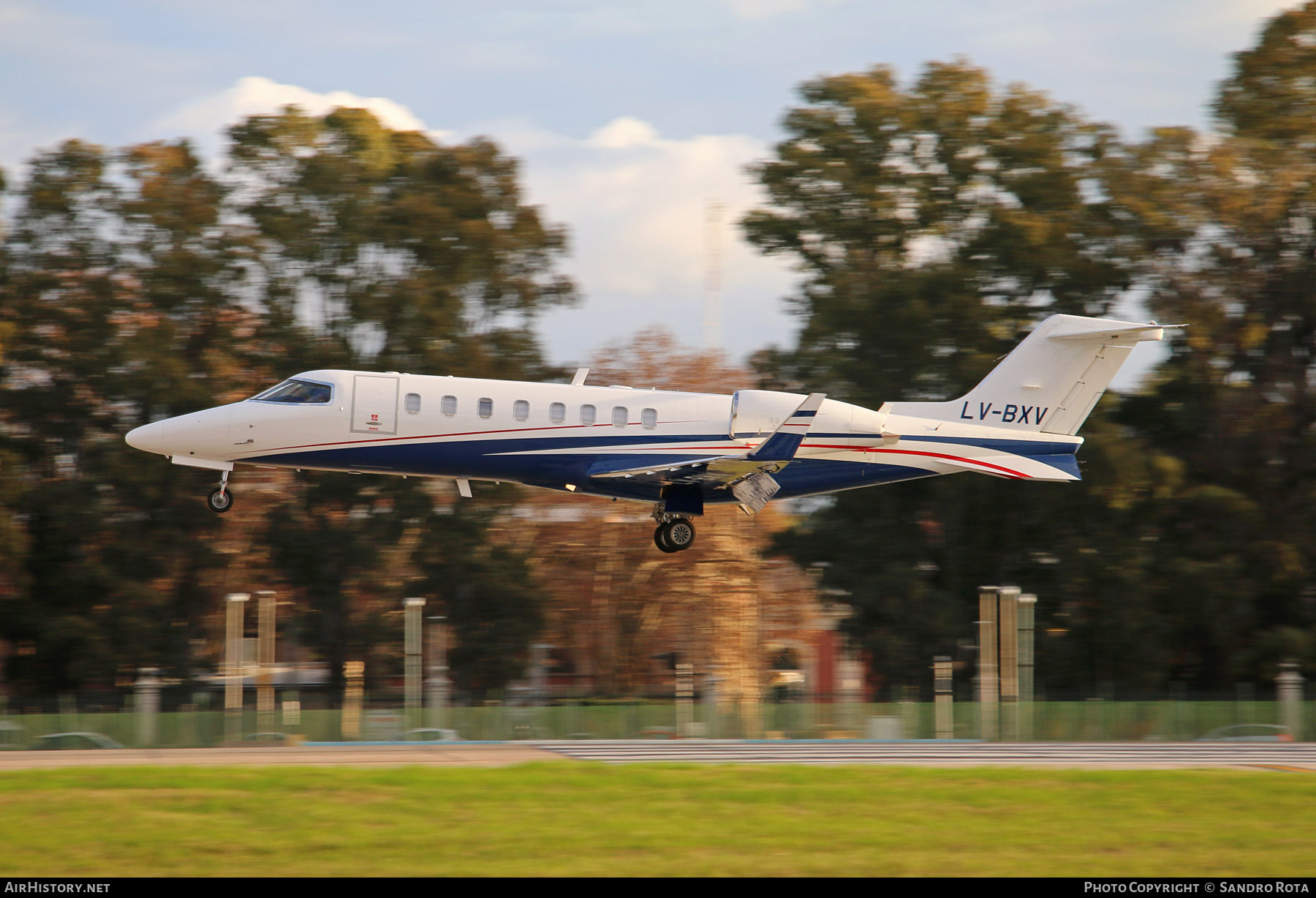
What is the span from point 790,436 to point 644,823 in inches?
324

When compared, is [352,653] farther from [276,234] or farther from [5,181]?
[5,181]

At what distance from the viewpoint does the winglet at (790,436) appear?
21062 mm

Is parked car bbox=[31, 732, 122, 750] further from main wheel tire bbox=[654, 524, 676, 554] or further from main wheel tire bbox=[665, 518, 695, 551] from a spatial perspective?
main wheel tire bbox=[665, 518, 695, 551]

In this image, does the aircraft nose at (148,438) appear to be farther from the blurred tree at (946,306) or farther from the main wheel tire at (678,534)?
the blurred tree at (946,306)

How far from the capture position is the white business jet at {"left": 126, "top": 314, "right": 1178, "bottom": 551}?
22.7 m

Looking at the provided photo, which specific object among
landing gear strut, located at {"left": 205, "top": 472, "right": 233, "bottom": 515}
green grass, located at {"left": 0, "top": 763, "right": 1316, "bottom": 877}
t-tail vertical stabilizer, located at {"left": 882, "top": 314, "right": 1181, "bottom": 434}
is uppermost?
t-tail vertical stabilizer, located at {"left": 882, "top": 314, "right": 1181, "bottom": 434}

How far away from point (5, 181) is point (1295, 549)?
38544 mm

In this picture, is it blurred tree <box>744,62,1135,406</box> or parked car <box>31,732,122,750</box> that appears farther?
blurred tree <box>744,62,1135,406</box>

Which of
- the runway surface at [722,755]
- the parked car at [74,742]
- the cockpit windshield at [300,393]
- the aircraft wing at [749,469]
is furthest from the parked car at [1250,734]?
the parked car at [74,742]

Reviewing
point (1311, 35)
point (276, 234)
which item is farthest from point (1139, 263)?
point (276, 234)

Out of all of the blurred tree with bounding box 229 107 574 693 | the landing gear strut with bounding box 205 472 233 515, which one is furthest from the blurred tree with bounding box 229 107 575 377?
the landing gear strut with bounding box 205 472 233 515

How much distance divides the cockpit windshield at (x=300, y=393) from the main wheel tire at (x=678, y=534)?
6355mm

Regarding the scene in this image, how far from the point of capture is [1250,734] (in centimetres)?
2773

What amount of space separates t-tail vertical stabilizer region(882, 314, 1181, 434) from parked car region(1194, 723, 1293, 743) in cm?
723
